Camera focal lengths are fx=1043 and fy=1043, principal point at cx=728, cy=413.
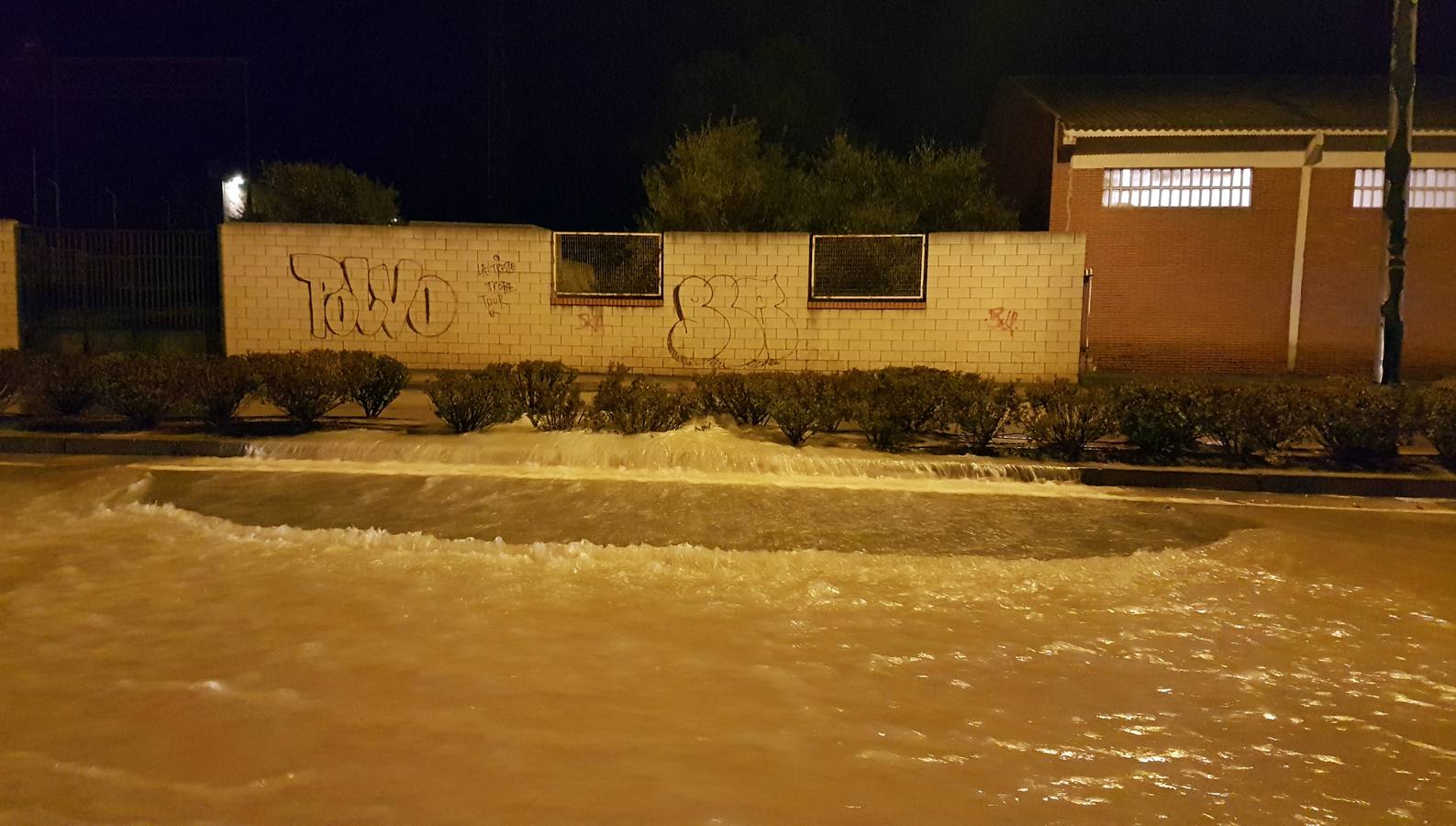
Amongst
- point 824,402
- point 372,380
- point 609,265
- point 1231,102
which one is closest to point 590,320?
point 609,265

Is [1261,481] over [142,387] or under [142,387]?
under

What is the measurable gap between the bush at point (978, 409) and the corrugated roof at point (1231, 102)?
9003mm

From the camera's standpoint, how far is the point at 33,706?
4.65 meters

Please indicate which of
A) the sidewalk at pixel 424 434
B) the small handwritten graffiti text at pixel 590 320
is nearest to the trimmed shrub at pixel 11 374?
the sidewalk at pixel 424 434

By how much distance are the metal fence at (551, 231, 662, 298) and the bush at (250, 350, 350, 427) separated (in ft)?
18.3

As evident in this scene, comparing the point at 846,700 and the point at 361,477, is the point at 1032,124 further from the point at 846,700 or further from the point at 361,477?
the point at 846,700

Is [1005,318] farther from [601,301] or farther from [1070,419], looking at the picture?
[601,301]

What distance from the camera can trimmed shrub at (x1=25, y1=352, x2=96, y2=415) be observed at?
38.8 feet

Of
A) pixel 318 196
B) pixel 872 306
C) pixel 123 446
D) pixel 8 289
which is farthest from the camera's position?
pixel 318 196

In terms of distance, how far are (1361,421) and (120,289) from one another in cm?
1792

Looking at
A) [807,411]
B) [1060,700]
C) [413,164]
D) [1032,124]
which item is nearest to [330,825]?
[1060,700]

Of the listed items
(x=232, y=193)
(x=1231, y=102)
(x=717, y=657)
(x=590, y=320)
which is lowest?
(x=717, y=657)

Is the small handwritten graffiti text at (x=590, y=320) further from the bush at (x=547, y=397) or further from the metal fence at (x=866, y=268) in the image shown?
the bush at (x=547, y=397)

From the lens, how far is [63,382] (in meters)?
11.8
